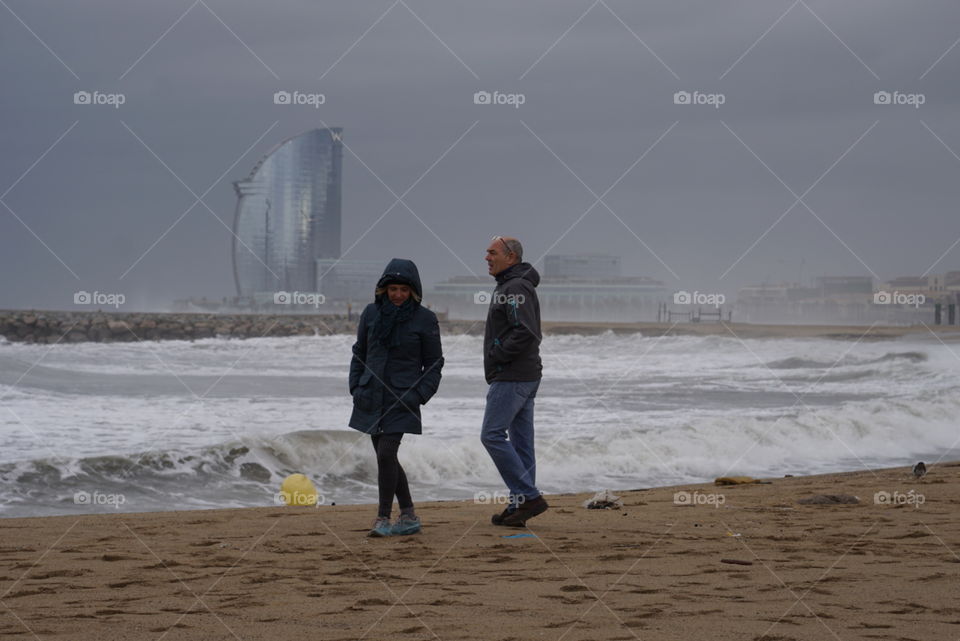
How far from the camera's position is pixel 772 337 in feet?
196

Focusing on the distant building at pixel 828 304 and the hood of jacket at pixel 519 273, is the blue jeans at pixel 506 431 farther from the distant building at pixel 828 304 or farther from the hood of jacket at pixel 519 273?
the distant building at pixel 828 304

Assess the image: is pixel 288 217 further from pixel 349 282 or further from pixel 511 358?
pixel 511 358

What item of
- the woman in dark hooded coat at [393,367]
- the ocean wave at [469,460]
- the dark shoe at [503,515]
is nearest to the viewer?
the woman in dark hooded coat at [393,367]

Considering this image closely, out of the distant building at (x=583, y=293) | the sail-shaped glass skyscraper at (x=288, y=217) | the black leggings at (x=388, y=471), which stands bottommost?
the black leggings at (x=388, y=471)

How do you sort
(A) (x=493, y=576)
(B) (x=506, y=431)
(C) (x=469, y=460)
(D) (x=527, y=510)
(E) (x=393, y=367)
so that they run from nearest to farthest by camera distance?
(A) (x=493, y=576), (E) (x=393, y=367), (B) (x=506, y=431), (D) (x=527, y=510), (C) (x=469, y=460)

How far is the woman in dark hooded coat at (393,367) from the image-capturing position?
5.90 m

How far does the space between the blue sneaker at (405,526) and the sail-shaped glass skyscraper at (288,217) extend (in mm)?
96166

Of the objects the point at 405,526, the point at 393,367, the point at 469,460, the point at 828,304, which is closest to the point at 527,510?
the point at 405,526

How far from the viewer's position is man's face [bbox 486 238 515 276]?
245 inches

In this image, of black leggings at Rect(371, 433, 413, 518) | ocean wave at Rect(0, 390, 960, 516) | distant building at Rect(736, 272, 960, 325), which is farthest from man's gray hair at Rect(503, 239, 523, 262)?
distant building at Rect(736, 272, 960, 325)

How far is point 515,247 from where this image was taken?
20.7ft

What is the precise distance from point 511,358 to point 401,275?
749 mm

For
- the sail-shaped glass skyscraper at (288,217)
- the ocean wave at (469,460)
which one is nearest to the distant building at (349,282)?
the sail-shaped glass skyscraper at (288,217)

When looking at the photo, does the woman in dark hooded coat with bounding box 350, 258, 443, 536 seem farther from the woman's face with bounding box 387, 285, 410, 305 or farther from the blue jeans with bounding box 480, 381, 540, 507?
the blue jeans with bounding box 480, 381, 540, 507
